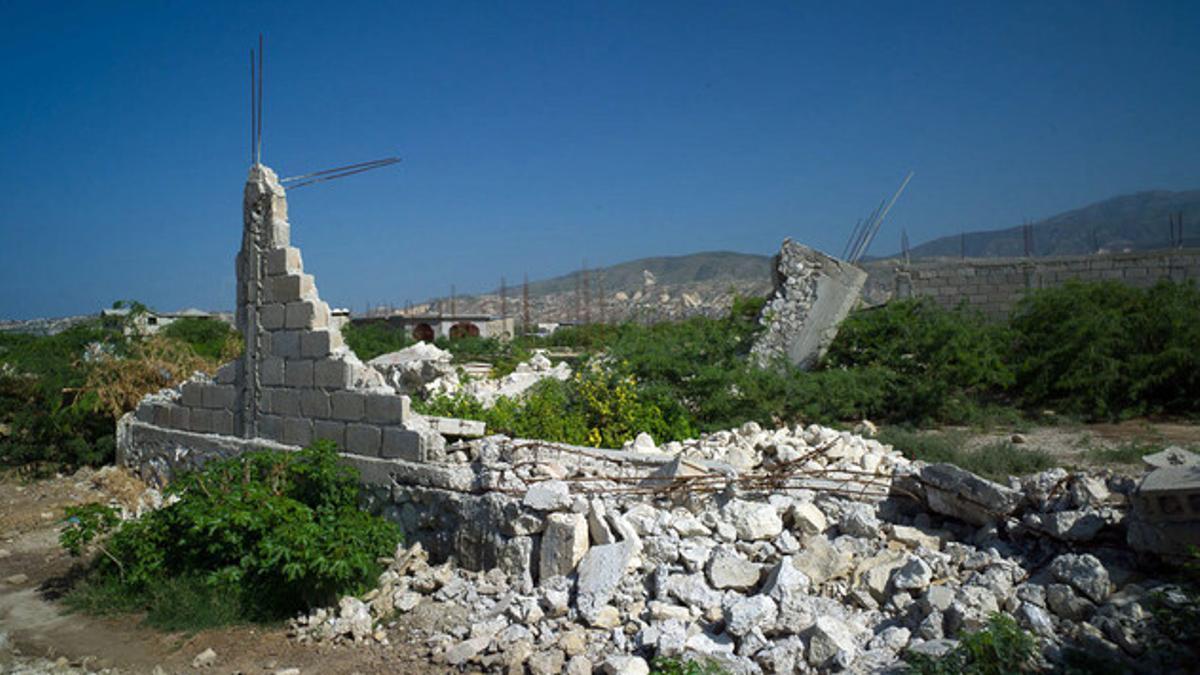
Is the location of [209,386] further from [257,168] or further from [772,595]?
[772,595]

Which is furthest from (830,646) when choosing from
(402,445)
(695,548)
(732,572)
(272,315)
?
(272,315)

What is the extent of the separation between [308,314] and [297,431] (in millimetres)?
1110

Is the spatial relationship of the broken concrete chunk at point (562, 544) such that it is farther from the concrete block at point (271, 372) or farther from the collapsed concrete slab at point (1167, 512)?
the concrete block at point (271, 372)

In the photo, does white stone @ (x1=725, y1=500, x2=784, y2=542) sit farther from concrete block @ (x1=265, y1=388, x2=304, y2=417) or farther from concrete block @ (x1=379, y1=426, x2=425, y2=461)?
concrete block @ (x1=265, y1=388, x2=304, y2=417)

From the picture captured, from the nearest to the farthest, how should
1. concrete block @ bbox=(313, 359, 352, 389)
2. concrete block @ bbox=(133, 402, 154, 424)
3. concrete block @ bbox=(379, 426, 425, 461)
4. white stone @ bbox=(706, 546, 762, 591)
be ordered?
1. white stone @ bbox=(706, 546, 762, 591)
2. concrete block @ bbox=(379, 426, 425, 461)
3. concrete block @ bbox=(313, 359, 352, 389)
4. concrete block @ bbox=(133, 402, 154, 424)

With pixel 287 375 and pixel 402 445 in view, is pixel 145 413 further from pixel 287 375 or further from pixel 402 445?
pixel 402 445

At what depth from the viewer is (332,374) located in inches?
265

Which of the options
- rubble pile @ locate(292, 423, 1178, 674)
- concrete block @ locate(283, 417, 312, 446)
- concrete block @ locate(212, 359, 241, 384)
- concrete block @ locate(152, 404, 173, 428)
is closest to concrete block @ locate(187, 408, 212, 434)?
concrete block @ locate(212, 359, 241, 384)

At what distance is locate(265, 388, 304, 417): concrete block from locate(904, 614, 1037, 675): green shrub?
218 inches

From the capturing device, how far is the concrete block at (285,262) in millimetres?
7145

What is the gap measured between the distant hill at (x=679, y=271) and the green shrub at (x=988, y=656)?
7218 centimetres

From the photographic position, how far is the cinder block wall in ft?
21.0

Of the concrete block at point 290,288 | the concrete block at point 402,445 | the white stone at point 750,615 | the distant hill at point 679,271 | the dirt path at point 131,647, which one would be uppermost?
the distant hill at point 679,271

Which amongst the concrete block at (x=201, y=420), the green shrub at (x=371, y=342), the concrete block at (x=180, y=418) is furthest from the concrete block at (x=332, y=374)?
the green shrub at (x=371, y=342)
